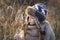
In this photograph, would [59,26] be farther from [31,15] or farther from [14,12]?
[31,15]

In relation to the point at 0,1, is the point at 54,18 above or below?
below

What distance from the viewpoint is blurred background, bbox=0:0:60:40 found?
227 inches

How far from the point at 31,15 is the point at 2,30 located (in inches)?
65.8

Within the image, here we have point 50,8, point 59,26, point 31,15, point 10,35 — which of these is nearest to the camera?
point 31,15

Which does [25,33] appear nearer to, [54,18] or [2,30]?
[2,30]

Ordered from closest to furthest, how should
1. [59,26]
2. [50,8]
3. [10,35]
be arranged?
[10,35], [59,26], [50,8]

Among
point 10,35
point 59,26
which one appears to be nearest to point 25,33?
point 10,35

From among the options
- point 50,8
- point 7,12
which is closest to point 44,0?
point 50,8

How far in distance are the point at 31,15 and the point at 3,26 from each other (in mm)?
1643

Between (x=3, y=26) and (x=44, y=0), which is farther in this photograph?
(x=44, y=0)

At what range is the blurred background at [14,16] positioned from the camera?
5.76 m

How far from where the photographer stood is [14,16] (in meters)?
5.91

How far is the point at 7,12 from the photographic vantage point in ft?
19.8

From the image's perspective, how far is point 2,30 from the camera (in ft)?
19.2
